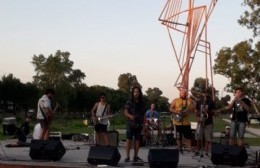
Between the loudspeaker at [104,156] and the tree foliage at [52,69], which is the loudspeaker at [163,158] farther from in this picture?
the tree foliage at [52,69]

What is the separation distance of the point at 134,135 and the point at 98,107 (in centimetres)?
382

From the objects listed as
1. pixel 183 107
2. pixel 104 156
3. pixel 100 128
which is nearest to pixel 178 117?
pixel 183 107

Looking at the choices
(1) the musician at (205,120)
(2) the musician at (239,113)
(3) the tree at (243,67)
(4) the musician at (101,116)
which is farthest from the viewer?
(3) the tree at (243,67)

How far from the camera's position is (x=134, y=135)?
476 inches

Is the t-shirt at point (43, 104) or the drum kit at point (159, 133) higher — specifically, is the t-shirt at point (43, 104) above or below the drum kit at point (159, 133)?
above

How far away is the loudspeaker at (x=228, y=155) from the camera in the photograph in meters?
11.6

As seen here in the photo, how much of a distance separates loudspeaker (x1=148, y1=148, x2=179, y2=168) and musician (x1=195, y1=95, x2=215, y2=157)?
2.55 meters

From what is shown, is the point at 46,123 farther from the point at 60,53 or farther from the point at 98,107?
the point at 60,53

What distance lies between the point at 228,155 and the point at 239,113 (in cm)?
171

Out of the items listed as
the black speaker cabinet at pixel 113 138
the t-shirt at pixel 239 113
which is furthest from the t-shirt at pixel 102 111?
the t-shirt at pixel 239 113

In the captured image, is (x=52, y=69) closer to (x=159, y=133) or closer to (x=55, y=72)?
(x=55, y=72)

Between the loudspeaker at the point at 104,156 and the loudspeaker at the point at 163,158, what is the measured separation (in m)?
0.78

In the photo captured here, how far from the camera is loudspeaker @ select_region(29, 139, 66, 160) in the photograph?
12227mm

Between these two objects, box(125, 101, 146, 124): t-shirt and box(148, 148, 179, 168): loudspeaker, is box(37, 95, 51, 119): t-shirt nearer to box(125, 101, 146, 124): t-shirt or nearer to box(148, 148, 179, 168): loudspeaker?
box(125, 101, 146, 124): t-shirt
